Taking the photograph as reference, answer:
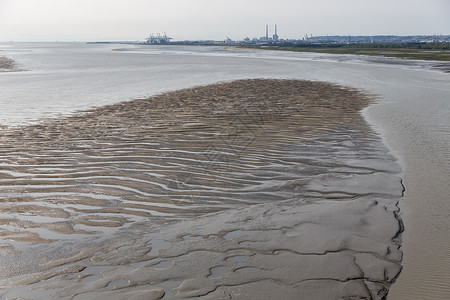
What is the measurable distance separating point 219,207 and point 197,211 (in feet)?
1.24

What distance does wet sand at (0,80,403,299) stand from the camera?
4.53 meters

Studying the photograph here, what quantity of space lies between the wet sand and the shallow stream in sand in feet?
0.08

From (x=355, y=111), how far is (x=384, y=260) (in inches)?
463

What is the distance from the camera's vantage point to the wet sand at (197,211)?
4.53 m

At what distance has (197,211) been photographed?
6496mm

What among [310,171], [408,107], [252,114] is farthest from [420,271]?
[408,107]

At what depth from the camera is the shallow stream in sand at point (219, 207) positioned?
457 centimetres

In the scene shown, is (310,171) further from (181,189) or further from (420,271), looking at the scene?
(420,271)

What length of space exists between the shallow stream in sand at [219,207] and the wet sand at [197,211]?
0.02m

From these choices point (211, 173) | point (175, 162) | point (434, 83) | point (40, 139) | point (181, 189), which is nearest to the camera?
point (181, 189)

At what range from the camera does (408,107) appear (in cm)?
1702

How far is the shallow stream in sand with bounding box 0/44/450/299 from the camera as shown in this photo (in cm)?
457

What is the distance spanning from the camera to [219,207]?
21.9 feet

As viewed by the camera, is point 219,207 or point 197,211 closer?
point 197,211
